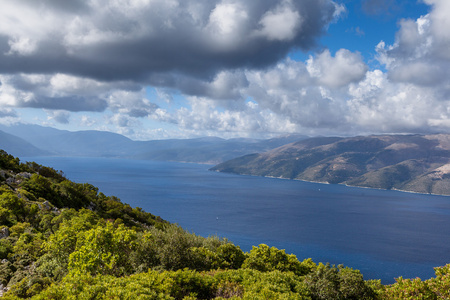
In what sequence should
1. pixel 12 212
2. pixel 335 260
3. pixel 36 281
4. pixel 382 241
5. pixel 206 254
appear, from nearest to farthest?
1. pixel 36 281
2. pixel 206 254
3. pixel 12 212
4. pixel 335 260
5. pixel 382 241

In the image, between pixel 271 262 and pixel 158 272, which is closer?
pixel 158 272

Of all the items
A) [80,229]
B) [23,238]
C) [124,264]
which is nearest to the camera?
[124,264]

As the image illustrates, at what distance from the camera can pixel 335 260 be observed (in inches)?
4990

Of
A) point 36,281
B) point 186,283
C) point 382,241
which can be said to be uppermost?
point 186,283

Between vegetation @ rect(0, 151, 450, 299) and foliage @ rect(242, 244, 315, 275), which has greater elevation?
vegetation @ rect(0, 151, 450, 299)

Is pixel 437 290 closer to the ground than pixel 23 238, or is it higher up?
higher up

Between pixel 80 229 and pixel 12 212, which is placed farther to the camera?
pixel 12 212

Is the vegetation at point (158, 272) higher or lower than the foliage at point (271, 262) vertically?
higher

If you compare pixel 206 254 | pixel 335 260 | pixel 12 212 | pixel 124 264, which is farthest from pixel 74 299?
pixel 335 260

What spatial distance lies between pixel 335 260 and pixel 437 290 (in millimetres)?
119972

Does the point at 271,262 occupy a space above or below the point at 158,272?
below

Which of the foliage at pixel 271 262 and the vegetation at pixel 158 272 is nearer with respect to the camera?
the vegetation at pixel 158 272

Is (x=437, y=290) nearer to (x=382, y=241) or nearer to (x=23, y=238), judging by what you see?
(x=23, y=238)

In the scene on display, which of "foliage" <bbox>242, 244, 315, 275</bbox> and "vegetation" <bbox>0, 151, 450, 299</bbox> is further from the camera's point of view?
"foliage" <bbox>242, 244, 315, 275</bbox>
